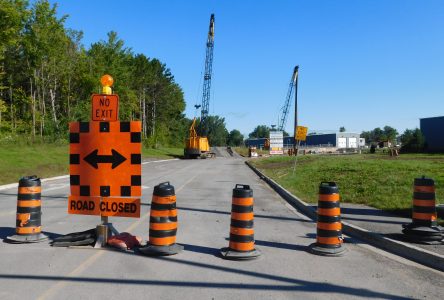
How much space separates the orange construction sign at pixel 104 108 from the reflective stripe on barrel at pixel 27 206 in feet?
5.88

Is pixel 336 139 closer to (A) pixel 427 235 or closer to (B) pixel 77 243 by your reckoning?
(A) pixel 427 235

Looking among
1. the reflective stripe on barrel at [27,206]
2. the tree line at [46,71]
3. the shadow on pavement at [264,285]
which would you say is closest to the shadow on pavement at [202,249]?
the shadow on pavement at [264,285]

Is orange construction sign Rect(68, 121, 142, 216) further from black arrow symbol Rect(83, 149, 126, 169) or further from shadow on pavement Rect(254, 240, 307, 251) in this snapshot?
shadow on pavement Rect(254, 240, 307, 251)

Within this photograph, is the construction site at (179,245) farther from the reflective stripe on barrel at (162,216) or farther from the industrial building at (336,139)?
the industrial building at (336,139)

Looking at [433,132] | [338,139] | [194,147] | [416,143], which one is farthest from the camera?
[338,139]

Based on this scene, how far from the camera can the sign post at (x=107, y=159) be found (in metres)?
7.48

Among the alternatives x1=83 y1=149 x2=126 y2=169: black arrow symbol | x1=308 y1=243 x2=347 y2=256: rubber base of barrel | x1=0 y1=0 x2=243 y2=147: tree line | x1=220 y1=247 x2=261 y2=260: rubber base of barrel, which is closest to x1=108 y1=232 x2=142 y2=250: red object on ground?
x1=83 y1=149 x2=126 y2=169: black arrow symbol

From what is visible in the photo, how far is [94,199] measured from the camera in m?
7.54

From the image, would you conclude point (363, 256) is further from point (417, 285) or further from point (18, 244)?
point (18, 244)

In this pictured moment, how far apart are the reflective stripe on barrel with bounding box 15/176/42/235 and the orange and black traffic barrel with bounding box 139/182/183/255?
225 centimetres

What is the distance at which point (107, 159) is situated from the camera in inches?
295

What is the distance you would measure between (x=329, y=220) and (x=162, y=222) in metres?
2.67

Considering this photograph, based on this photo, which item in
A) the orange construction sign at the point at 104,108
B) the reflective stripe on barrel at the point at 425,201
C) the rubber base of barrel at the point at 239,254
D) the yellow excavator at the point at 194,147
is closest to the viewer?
the rubber base of barrel at the point at 239,254

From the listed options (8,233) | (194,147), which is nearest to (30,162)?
(8,233)
